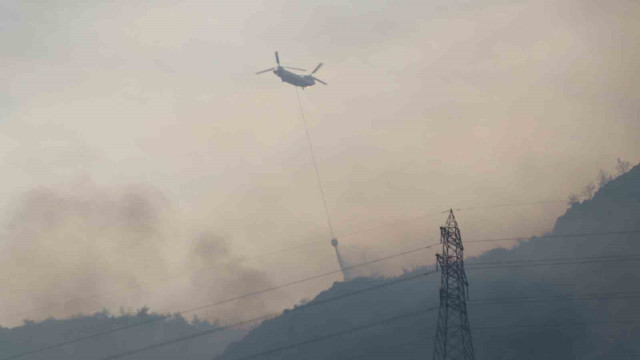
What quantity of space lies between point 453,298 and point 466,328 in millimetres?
5967

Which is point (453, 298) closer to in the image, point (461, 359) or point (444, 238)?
point (444, 238)

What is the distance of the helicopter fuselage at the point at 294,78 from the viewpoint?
160 meters

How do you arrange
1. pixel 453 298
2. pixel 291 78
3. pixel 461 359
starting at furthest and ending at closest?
pixel 461 359
pixel 291 78
pixel 453 298

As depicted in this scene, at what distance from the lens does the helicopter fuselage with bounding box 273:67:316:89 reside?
16050cm

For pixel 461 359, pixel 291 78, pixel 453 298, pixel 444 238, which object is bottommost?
pixel 461 359

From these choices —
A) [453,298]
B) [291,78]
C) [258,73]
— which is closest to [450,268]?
[453,298]

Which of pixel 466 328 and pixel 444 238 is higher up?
pixel 444 238

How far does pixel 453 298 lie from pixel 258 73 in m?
100

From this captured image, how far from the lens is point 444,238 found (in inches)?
3782

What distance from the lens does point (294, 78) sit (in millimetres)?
161375

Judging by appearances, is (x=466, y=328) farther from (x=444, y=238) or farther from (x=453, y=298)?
(x=444, y=238)

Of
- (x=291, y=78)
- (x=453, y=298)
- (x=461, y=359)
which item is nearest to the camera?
(x=453, y=298)

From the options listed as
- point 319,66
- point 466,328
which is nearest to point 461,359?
point 466,328

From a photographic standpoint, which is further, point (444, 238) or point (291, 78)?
point (291, 78)
